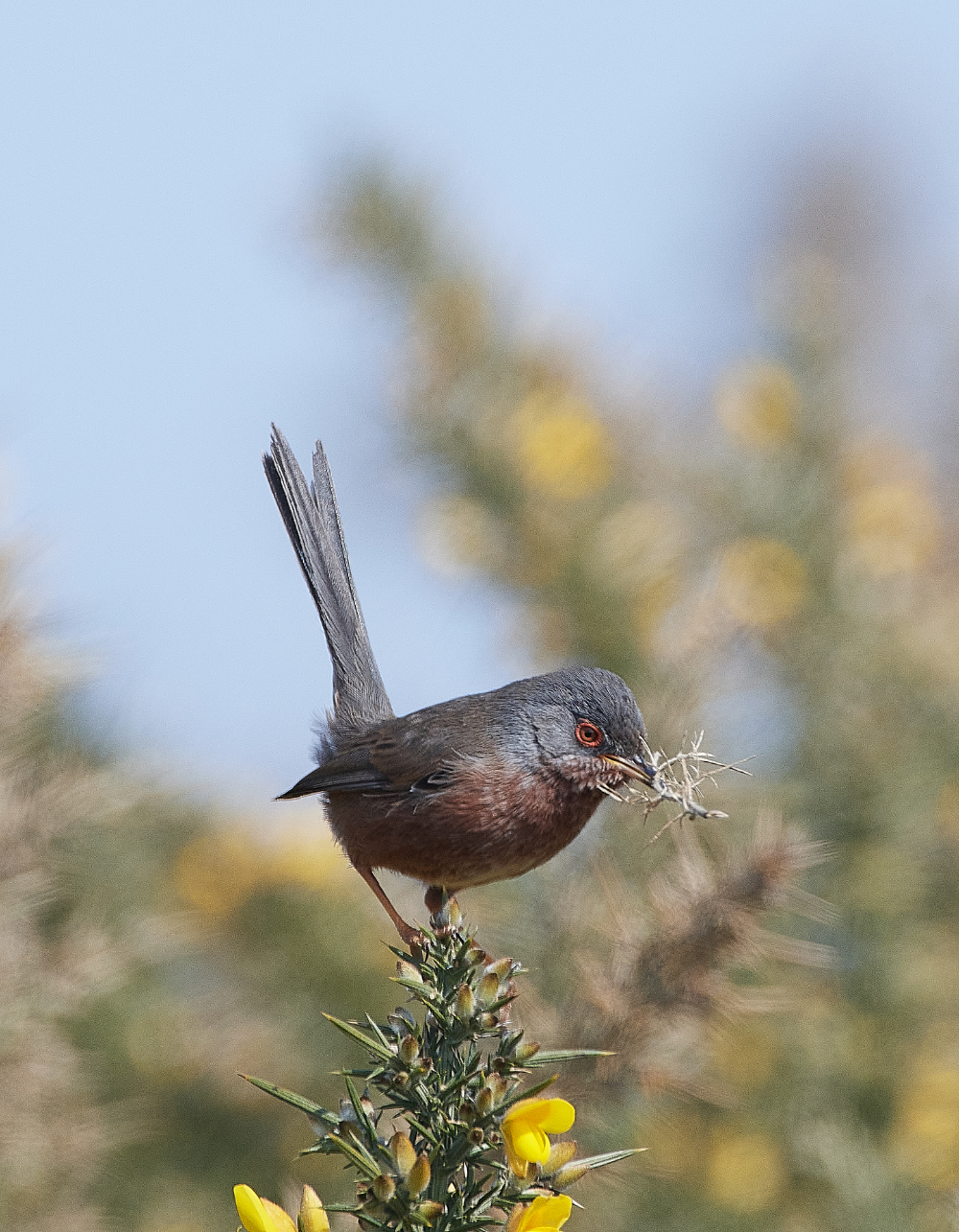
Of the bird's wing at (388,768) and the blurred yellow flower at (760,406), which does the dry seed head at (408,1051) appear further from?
the blurred yellow flower at (760,406)

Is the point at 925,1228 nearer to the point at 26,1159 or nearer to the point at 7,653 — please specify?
the point at 26,1159

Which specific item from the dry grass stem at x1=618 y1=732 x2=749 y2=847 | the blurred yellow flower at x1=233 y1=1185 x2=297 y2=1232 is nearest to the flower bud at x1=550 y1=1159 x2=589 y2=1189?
the blurred yellow flower at x1=233 y1=1185 x2=297 y2=1232

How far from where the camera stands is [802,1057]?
4.14 m

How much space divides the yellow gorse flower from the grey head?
1500 millimetres

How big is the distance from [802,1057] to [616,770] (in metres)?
1.50

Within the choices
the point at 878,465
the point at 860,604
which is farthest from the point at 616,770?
the point at 878,465

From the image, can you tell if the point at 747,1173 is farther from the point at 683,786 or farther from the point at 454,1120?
the point at 454,1120

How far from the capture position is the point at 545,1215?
1.60 m

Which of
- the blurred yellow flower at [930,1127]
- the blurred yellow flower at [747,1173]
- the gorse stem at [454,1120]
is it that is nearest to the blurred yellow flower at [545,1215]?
the gorse stem at [454,1120]

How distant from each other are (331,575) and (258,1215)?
2.52 m

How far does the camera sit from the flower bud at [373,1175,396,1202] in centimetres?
159

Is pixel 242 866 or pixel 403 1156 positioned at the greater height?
pixel 242 866

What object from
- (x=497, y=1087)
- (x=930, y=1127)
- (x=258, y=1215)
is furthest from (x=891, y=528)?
(x=258, y=1215)

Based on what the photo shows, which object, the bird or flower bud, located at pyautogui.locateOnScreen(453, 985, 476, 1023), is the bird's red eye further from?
flower bud, located at pyautogui.locateOnScreen(453, 985, 476, 1023)
